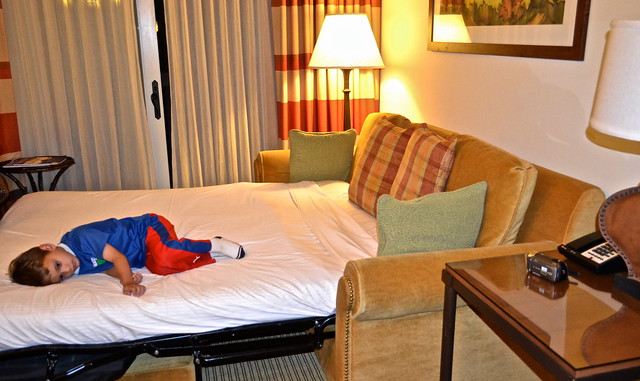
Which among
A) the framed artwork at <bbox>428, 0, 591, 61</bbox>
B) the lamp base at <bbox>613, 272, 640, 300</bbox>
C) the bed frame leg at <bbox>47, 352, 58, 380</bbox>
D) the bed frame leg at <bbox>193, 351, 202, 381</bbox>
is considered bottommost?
the bed frame leg at <bbox>193, 351, 202, 381</bbox>

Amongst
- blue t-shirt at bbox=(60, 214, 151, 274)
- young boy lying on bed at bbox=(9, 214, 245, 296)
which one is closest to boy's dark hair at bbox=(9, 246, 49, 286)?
young boy lying on bed at bbox=(9, 214, 245, 296)

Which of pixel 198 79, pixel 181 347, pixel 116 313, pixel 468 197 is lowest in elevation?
pixel 181 347

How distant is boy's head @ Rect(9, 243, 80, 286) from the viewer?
79.0 inches

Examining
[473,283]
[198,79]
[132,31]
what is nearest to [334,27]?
[198,79]

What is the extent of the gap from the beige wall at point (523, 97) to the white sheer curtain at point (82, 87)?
201 cm

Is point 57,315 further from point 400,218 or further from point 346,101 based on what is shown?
point 346,101

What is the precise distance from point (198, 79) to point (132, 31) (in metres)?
0.56

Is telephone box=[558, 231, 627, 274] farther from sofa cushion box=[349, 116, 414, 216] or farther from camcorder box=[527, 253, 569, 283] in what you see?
sofa cushion box=[349, 116, 414, 216]

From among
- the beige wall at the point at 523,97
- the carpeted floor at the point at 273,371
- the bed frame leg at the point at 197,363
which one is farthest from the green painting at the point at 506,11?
the bed frame leg at the point at 197,363

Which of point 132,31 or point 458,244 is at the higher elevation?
point 132,31

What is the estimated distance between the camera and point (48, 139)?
3926mm

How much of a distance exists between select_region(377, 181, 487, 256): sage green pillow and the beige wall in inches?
16.6

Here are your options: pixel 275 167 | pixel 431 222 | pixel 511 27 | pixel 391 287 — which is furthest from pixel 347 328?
pixel 275 167

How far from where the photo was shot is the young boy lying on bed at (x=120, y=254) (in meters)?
2.02
